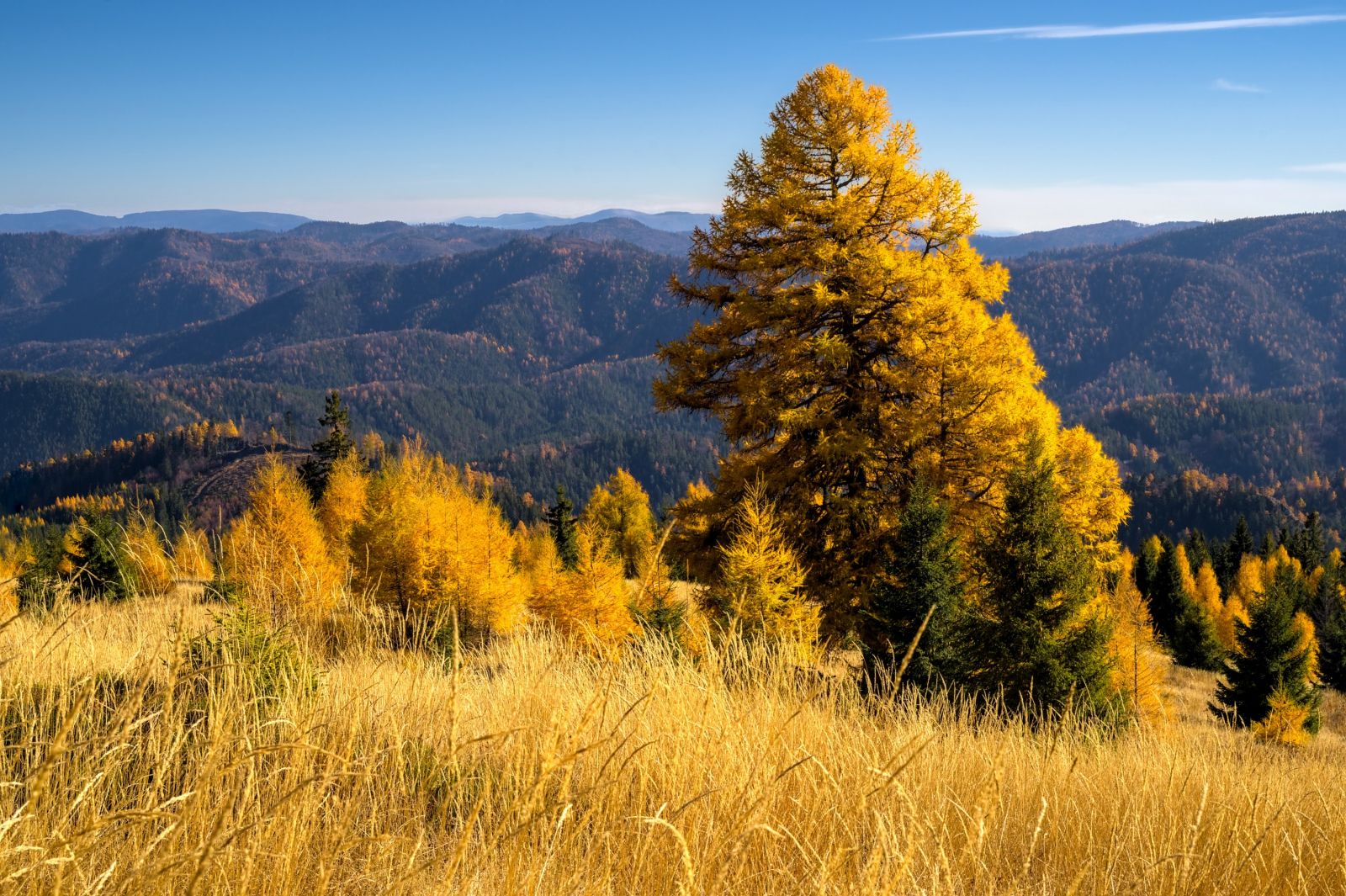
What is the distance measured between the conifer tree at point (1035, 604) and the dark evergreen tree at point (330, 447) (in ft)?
109

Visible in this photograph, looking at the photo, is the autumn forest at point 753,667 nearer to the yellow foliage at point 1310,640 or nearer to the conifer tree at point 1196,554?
the yellow foliage at point 1310,640

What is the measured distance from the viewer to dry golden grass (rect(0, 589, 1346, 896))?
6.19ft

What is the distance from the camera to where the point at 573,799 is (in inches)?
110

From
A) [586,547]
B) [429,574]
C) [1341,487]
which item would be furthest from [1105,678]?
[1341,487]

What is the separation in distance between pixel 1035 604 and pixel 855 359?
4.86 m

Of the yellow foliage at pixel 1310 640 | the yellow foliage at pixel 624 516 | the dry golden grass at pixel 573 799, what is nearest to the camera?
the dry golden grass at pixel 573 799

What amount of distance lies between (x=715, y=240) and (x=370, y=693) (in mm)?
12221

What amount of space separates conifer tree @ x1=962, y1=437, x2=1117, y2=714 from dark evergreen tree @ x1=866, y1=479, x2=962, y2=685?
797 millimetres

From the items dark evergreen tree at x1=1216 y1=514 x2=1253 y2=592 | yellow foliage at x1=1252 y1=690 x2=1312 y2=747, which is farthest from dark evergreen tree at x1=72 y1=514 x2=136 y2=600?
dark evergreen tree at x1=1216 y1=514 x2=1253 y2=592

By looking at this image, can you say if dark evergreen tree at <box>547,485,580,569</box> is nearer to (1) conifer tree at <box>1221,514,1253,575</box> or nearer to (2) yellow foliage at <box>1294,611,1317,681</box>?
(2) yellow foliage at <box>1294,611,1317,681</box>

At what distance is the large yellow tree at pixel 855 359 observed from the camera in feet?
43.8

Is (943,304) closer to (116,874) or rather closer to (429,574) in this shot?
(116,874)

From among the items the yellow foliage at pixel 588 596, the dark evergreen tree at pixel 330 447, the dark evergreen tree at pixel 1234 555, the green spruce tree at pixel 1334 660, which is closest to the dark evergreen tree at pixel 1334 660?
the green spruce tree at pixel 1334 660

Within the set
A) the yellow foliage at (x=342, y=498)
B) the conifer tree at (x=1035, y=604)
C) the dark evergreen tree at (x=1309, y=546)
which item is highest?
the conifer tree at (x=1035, y=604)
